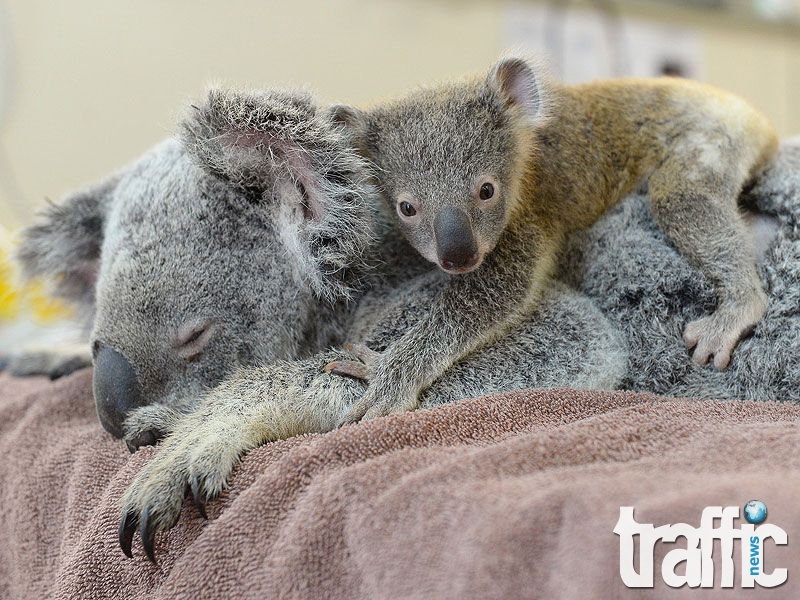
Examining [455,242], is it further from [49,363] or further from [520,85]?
[49,363]

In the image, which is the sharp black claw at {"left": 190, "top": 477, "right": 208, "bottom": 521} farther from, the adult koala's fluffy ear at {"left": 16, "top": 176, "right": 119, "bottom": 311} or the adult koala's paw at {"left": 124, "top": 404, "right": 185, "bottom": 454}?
the adult koala's fluffy ear at {"left": 16, "top": 176, "right": 119, "bottom": 311}

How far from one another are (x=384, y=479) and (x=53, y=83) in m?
2.58

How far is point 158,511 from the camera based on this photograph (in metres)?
0.88

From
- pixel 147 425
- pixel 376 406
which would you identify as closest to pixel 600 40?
pixel 376 406

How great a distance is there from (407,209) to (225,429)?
42cm

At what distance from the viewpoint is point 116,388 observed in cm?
110

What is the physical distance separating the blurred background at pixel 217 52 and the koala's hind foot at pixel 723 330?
1596 mm

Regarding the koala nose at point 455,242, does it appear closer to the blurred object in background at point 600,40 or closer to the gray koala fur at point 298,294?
the gray koala fur at point 298,294

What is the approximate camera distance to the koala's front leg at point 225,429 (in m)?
0.89

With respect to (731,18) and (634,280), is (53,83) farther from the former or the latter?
(731,18)

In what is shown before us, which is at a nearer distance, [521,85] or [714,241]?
[714,241]

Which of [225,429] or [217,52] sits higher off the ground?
[217,52]

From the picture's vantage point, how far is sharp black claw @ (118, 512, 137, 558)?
2.92ft

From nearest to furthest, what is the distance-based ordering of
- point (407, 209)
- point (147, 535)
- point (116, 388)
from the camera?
point (147, 535), point (116, 388), point (407, 209)
